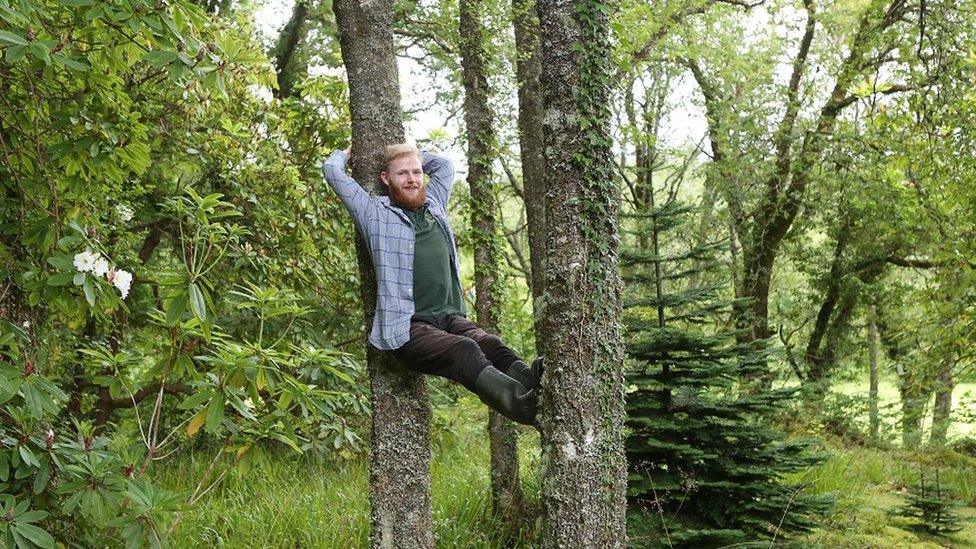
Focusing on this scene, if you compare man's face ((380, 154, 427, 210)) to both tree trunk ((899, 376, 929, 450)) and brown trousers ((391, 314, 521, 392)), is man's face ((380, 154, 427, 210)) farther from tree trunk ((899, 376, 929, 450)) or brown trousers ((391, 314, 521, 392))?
tree trunk ((899, 376, 929, 450))

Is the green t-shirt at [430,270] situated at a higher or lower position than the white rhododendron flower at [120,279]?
higher

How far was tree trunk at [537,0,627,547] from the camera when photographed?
318 cm

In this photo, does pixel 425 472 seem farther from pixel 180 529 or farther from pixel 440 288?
pixel 180 529

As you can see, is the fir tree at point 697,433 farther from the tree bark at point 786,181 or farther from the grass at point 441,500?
the tree bark at point 786,181

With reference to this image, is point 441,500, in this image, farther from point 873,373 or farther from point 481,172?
point 873,373

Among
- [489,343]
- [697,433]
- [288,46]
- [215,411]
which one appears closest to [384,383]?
[489,343]

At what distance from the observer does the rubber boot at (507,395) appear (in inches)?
139

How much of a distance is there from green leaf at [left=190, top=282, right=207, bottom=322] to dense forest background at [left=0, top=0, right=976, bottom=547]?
0.07ft

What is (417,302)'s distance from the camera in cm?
411

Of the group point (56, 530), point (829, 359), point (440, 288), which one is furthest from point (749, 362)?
point (829, 359)

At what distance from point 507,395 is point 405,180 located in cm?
117

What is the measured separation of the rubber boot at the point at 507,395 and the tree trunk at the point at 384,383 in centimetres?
40

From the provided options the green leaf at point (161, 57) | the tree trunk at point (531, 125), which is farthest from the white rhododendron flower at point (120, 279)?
the tree trunk at point (531, 125)

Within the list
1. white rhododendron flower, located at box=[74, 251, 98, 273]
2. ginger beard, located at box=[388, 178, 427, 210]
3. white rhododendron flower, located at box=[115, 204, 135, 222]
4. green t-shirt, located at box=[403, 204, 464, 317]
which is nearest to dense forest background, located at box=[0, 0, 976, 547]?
white rhododendron flower, located at box=[74, 251, 98, 273]
